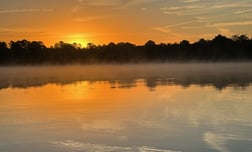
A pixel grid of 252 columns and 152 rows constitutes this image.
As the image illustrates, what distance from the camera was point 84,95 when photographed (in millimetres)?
15828

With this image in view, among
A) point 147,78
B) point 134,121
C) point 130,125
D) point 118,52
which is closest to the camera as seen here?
point 130,125

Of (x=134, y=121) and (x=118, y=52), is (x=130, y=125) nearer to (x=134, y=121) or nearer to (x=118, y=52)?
(x=134, y=121)

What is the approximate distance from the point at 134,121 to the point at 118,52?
8309 centimetres

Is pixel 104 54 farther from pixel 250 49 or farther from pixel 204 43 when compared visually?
pixel 250 49

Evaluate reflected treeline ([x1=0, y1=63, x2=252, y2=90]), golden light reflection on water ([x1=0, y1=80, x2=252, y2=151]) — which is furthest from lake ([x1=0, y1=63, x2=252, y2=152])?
reflected treeline ([x1=0, y1=63, x2=252, y2=90])

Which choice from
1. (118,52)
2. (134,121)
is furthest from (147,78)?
(118,52)

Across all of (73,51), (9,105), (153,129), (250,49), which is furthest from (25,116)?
(73,51)

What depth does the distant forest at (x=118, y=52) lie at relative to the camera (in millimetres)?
85750

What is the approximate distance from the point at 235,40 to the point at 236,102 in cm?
7653

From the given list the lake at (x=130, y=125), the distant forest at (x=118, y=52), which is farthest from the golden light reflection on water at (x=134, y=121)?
the distant forest at (x=118, y=52)

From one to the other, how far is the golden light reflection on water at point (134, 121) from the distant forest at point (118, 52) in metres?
73.3

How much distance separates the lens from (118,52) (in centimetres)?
9219

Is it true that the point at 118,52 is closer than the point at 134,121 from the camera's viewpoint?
No

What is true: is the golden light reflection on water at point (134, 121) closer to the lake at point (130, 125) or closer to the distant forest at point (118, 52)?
the lake at point (130, 125)
